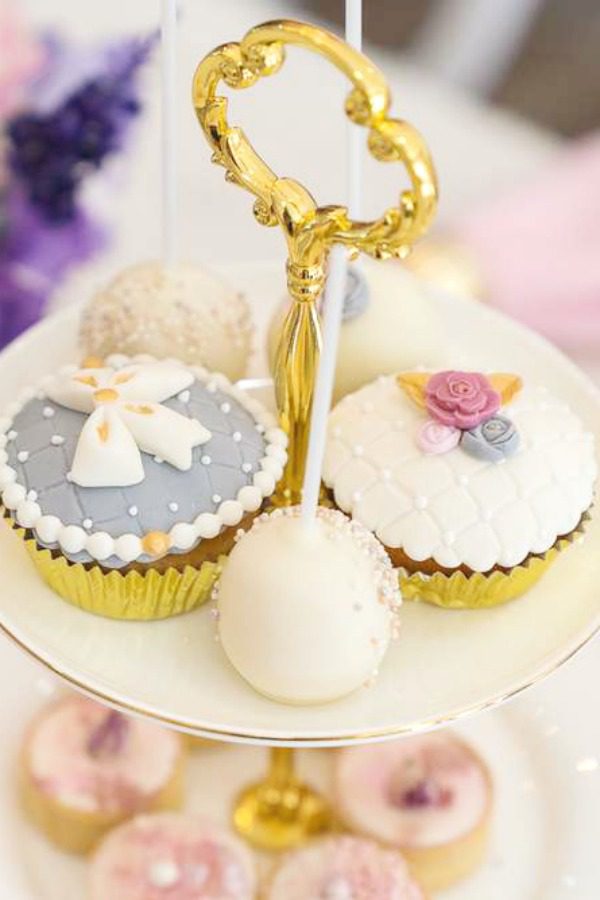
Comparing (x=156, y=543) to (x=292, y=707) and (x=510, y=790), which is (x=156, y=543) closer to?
(x=292, y=707)

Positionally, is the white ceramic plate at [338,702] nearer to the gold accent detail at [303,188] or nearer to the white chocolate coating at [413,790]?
the gold accent detail at [303,188]

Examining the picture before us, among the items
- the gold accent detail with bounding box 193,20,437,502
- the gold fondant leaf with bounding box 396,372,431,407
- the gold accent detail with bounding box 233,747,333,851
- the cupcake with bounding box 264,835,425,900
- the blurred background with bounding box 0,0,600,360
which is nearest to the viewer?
the gold accent detail with bounding box 193,20,437,502

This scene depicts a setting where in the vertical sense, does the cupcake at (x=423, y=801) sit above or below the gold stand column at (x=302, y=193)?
below

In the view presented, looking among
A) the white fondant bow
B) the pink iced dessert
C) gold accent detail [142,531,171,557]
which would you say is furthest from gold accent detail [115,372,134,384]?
the pink iced dessert

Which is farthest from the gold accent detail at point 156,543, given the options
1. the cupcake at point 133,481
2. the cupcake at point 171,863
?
the cupcake at point 171,863

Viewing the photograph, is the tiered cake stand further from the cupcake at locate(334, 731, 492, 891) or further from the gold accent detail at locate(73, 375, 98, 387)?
the cupcake at locate(334, 731, 492, 891)
